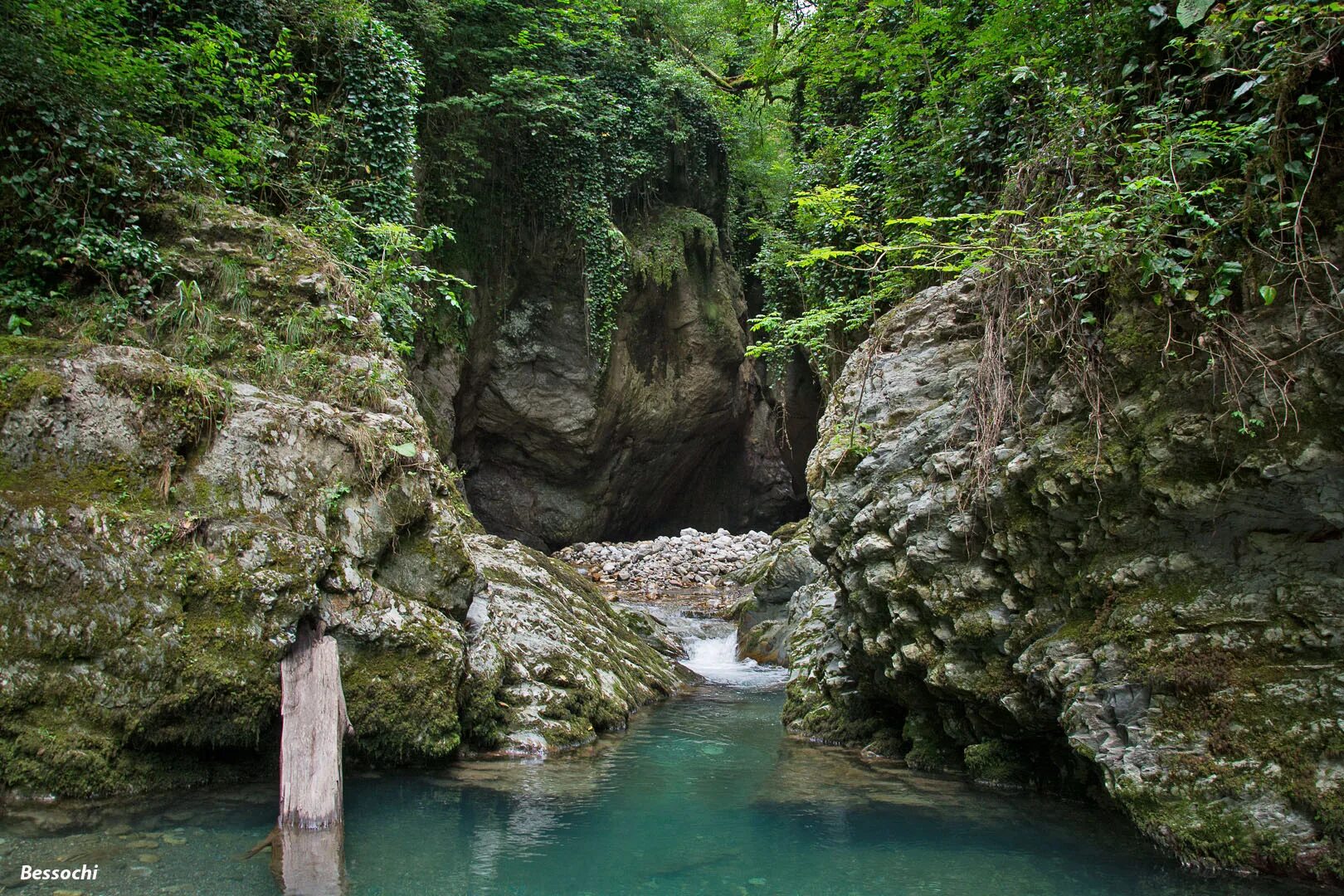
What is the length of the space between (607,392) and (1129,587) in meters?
13.9

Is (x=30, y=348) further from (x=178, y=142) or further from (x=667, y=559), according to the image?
(x=667, y=559)

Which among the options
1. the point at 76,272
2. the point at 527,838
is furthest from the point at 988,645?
the point at 76,272

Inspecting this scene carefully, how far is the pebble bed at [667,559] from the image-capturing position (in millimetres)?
16312

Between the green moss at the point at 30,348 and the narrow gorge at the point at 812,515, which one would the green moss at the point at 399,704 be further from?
the green moss at the point at 30,348

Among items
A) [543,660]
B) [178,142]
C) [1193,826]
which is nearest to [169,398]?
[178,142]

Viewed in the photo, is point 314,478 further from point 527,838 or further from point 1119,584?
point 1119,584

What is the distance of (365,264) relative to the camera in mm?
8430

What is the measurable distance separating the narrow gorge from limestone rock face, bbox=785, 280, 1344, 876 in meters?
0.02

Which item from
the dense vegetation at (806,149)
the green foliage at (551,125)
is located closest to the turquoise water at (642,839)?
the dense vegetation at (806,149)

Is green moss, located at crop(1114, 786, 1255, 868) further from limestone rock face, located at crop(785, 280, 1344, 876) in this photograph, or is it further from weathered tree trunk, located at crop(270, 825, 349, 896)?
weathered tree trunk, located at crop(270, 825, 349, 896)

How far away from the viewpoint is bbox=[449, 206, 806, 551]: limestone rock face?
17047 mm

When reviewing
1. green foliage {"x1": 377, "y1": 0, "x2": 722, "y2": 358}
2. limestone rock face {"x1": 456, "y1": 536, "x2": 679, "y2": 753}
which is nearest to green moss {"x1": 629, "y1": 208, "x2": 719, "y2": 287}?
green foliage {"x1": 377, "y1": 0, "x2": 722, "y2": 358}

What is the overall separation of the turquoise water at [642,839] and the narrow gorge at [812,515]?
0.03 m

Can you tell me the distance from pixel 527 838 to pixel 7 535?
3.25m
